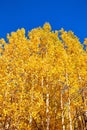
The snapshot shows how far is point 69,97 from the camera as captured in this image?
46.8 feet

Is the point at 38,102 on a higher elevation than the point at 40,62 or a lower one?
lower

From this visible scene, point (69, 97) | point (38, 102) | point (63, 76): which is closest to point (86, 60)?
point (63, 76)

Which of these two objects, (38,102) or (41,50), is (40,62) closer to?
(38,102)

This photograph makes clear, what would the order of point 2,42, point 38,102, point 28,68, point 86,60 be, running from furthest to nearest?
point 2,42 < point 86,60 < point 28,68 < point 38,102

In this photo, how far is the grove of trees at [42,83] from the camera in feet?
41.4

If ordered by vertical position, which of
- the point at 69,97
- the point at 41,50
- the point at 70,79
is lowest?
the point at 69,97

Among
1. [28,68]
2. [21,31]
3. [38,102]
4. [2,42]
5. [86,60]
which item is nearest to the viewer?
[38,102]

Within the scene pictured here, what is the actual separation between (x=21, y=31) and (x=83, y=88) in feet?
29.8

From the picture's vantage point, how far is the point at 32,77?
15.2m

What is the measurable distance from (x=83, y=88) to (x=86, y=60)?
12.4ft

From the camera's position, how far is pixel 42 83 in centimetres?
1555

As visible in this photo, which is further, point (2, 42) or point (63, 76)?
point (2, 42)

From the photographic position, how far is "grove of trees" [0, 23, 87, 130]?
1263 centimetres

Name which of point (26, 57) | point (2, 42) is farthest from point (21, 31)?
point (26, 57)
